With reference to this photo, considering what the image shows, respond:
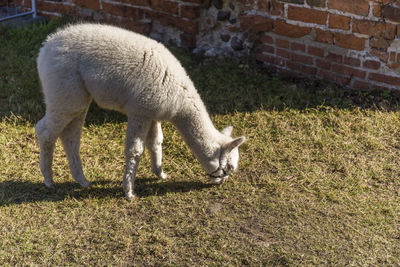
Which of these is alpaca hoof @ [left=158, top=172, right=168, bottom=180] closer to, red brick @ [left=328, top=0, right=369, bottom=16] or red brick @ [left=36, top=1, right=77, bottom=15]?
red brick @ [left=328, top=0, right=369, bottom=16]

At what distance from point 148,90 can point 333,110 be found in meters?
2.38

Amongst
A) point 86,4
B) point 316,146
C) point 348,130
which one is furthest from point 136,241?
point 86,4

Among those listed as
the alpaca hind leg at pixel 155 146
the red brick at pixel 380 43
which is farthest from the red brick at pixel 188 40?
the alpaca hind leg at pixel 155 146

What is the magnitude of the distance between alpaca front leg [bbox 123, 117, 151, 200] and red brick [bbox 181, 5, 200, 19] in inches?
114

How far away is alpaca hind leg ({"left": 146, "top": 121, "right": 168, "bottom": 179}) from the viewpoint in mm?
3709

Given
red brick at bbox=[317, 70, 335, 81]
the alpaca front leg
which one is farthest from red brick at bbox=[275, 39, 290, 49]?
the alpaca front leg

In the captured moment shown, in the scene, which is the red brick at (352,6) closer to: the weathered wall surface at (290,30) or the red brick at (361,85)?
the weathered wall surface at (290,30)

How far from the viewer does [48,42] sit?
3342 millimetres

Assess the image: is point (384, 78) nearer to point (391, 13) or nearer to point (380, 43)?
point (380, 43)

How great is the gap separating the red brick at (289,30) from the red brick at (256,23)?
0.08 metres

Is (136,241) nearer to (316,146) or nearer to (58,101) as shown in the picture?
(58,101)

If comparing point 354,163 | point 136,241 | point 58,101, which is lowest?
point 136,241

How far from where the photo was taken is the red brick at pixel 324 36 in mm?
5078

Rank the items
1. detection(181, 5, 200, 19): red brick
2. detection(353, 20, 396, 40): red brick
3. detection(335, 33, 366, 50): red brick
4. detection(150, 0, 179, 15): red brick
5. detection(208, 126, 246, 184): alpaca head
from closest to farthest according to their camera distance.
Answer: detection(208, 126, 246, 184): alpaca head < detection(353, 20, 396, 40): red brick < detection(335, 33, 366, 50): red brick < detection(181, 5, 200, 19): red brick < detection(150, 0, 179, 15): red brick
